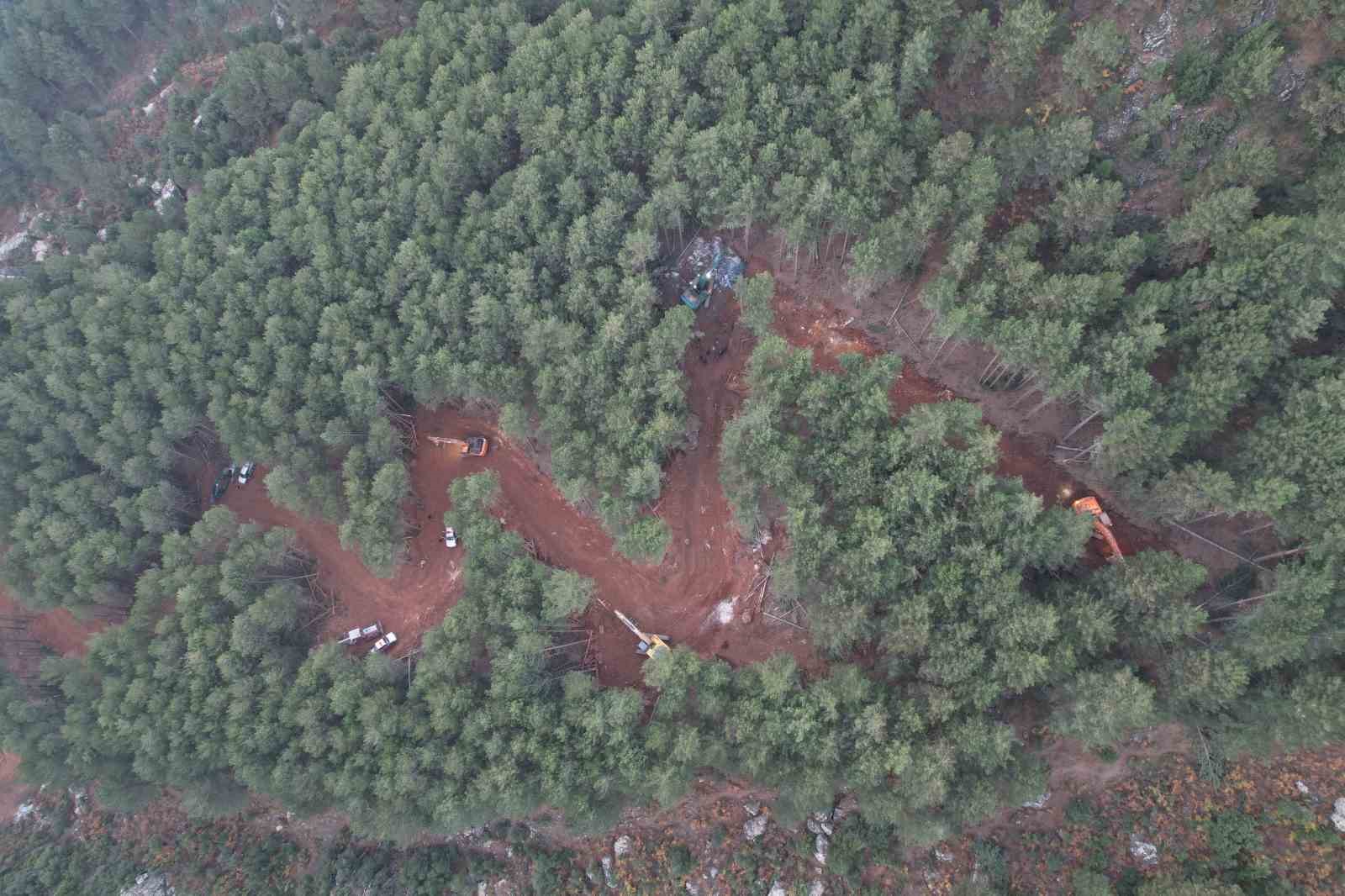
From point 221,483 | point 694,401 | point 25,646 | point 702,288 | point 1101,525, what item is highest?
point 702,288

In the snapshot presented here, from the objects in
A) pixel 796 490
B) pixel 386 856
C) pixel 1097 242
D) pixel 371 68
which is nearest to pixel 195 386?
pixel 371 68

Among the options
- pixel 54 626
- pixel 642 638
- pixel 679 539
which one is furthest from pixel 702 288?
pixel 54 626

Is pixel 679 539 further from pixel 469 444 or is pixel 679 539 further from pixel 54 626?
pixel 54 626

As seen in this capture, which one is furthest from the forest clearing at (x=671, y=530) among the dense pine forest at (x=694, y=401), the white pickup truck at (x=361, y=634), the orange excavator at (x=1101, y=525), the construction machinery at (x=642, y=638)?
the dense pine forest at (x=694, y=401)

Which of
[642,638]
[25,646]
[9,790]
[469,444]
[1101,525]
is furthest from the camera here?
[25,646]

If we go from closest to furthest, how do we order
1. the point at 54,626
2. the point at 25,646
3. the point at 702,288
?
the point at 702,288 → the point at 25,646 → the point at 54,626

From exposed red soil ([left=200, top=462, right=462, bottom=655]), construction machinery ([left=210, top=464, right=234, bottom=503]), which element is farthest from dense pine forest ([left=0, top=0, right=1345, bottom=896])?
construction machinery ([left=210, top=464, right=234, bottom=503])
